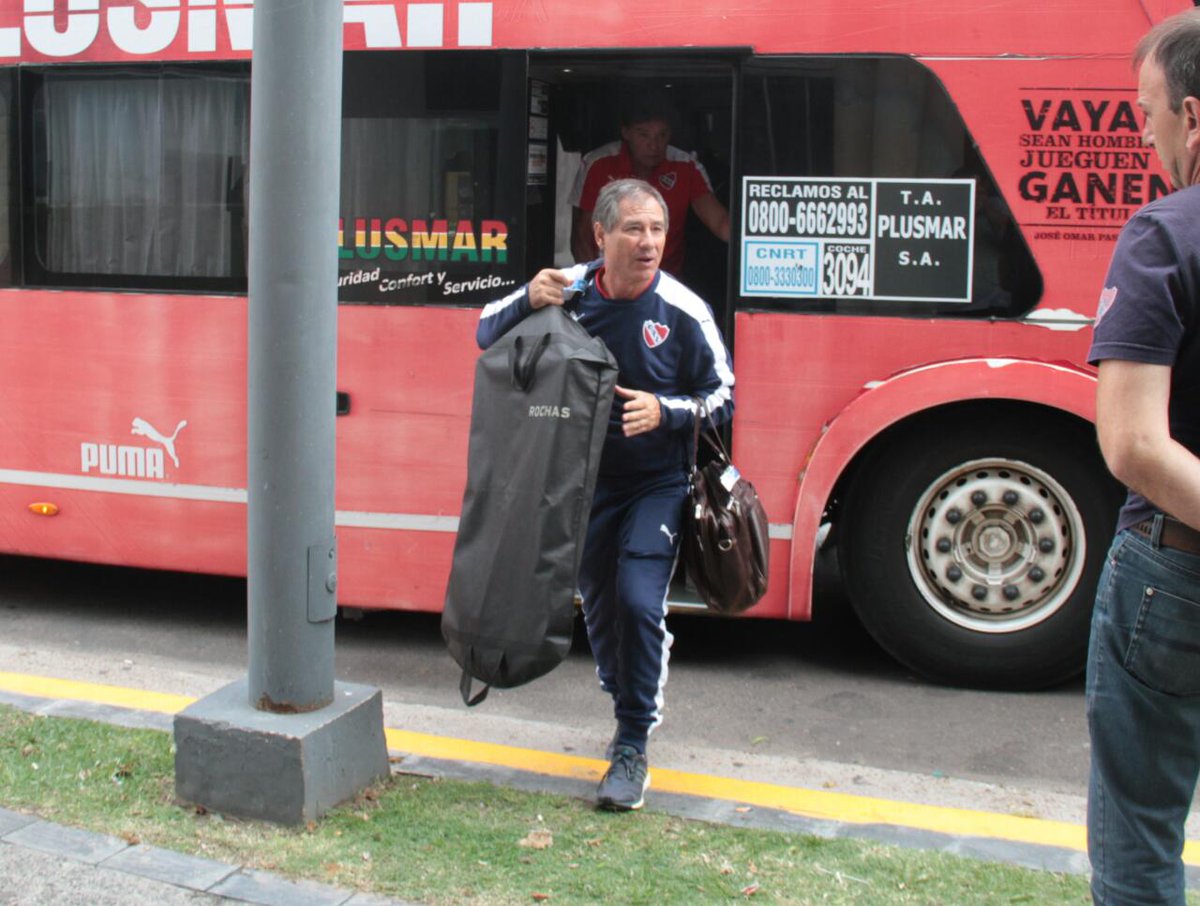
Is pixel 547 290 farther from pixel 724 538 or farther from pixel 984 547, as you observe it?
pixel 984 547

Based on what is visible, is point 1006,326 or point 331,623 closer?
point 331,623

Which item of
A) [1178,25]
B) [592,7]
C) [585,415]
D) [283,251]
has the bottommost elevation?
[585,415]

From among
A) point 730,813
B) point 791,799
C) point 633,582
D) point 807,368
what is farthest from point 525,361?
point 807,368

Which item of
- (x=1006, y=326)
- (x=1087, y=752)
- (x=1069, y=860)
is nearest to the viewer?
(x=1069, y=860)

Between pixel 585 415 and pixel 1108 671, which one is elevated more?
pixel 585 415

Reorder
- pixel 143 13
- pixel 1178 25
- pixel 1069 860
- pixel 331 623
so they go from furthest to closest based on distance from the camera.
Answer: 1. pixel 143 13
2. pixel 331 623
3. pixel 1069 860
4. pixel 1178 25

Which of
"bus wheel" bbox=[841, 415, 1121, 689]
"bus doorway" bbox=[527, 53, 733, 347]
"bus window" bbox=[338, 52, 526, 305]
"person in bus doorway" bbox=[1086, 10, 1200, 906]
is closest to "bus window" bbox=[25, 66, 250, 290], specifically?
"bus window" bbox=[338, 52, 526, 305]

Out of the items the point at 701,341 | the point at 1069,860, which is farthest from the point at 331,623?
the point at 1069,860

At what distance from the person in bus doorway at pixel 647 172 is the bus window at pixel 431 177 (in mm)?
537

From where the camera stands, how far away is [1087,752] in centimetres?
476

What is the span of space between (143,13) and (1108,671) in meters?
4.78

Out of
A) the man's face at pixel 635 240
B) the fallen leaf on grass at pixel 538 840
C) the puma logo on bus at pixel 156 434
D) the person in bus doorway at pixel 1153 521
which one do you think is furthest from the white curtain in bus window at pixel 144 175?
the person in bus doorway at pixel 1153 521

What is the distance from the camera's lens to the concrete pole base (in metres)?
3.74

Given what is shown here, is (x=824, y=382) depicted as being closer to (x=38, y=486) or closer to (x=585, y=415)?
(x=585, y=415)
